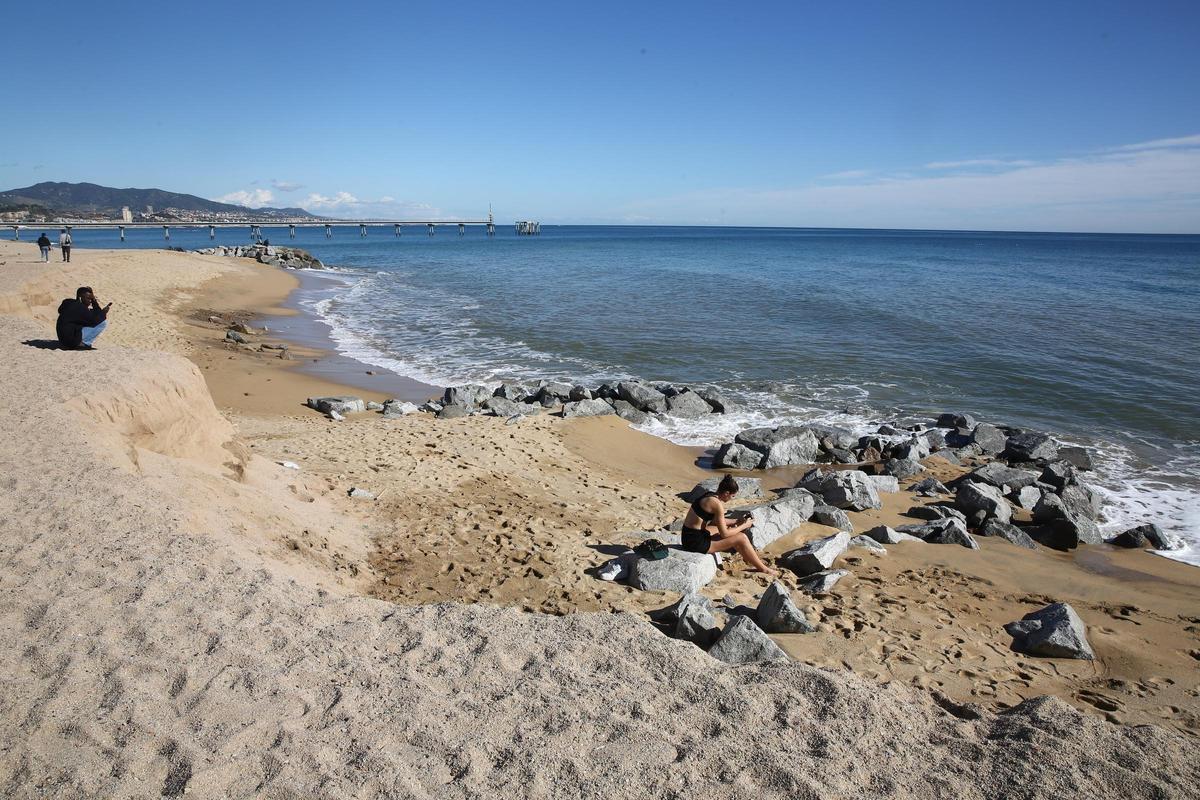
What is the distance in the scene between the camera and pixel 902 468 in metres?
12.3

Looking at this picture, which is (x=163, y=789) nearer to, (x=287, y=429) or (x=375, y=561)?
(x=375, y=561)

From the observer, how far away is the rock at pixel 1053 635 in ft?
21.2

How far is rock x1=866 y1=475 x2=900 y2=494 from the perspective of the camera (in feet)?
37.0

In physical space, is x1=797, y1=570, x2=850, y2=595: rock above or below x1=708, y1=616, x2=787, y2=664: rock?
below

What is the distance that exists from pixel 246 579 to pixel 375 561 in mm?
1972

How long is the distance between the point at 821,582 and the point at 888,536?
83.8 inches

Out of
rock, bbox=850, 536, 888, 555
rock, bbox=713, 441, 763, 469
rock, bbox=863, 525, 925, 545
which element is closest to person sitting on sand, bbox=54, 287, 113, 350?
rock, bbox=713, 441, 763, 469

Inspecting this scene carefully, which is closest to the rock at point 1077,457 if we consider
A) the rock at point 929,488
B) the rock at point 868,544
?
the rock at point 929,488

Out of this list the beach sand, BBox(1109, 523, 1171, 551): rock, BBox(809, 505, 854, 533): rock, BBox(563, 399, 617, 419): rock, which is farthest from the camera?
BBox(563, 399, 617, 419): rock

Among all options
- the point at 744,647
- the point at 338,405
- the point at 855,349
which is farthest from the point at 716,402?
the point at 744,647

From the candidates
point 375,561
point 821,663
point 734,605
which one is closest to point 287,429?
point 375,561

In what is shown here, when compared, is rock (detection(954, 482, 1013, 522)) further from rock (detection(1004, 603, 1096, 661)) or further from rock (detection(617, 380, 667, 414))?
rock (detection(617, 380, 667, 414))

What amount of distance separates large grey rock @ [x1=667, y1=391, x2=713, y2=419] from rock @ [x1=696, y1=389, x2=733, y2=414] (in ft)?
0.51

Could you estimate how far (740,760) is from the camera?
4211 mm
